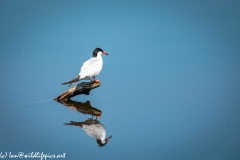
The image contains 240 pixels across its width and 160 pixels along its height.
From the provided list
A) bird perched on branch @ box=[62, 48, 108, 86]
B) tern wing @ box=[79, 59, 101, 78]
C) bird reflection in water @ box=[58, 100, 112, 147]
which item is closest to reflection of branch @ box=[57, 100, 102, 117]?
bird reflection in water @ box=[58, 100, 112, 147]

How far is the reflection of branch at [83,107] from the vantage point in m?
7.84

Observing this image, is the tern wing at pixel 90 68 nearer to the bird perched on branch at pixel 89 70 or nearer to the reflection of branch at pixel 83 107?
the bird perched on branch at pixel 89 70

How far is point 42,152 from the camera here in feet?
21.3

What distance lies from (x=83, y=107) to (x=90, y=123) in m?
0.70

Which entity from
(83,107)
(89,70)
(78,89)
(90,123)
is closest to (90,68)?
(89,70)

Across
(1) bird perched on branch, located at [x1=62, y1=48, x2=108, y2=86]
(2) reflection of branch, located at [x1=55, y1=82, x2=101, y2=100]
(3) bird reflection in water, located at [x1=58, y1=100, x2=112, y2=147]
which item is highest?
(1) bird perched on branch, located at [x1=62, y1=48, x2=108, y2=86]

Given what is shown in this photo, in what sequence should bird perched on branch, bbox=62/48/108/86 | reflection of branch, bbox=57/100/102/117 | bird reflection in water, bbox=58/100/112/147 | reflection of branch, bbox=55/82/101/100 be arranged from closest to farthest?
bird reflection in water, bbox=58/100/112/147, reflection of branch, bbox=57/100/102/117, bird perched on branch, bbox=62/48/108/86, reflection of branch, bbox=55/82/101/100

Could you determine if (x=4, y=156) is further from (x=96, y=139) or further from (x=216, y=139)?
(x=216, y=139)

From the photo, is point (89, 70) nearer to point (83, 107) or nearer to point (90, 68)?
point (90, 68)

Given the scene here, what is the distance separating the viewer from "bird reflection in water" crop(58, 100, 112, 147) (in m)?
6.98

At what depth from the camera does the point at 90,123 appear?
7.45 meters

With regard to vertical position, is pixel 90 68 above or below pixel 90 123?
above

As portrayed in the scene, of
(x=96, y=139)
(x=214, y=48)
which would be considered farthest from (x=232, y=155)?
(x=214, y=48)

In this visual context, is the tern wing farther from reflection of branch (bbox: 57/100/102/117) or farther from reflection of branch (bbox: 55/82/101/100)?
reflection of branch (bbox: 57/100/102/117)
